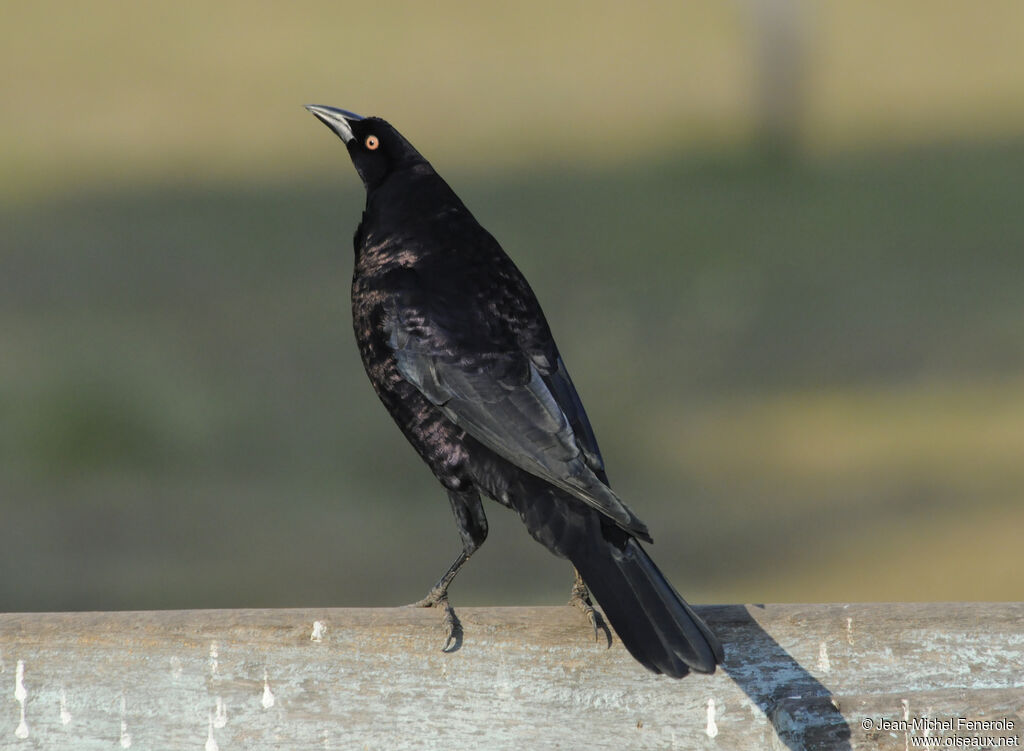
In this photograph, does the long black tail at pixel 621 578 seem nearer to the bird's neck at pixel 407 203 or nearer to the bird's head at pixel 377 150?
the bird's neck at pixel 407 203

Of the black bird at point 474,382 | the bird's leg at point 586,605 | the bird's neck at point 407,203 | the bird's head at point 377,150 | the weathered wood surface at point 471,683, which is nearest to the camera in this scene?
the weathered wood surface at point 471,683

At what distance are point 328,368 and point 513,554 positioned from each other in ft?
9.27

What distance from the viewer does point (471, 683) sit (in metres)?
2.90

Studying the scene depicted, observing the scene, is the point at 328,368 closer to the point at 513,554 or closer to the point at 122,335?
the point at 122,335

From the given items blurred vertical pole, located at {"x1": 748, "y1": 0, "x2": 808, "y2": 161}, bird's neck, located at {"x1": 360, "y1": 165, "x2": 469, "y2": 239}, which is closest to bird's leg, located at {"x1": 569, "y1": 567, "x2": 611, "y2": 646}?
bird's neck, located at {"x1": 360, "y1": 165, "x2": 469, "y2": 239}

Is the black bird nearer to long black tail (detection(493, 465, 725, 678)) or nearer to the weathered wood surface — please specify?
long black tail (detection(493, 465, 725, 678))

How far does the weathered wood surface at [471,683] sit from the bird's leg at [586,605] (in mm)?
33

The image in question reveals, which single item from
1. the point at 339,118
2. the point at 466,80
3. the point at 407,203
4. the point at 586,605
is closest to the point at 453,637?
the point at 586,605

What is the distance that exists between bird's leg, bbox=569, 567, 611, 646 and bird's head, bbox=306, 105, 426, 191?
49.7 inches

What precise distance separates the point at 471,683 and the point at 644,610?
365mm

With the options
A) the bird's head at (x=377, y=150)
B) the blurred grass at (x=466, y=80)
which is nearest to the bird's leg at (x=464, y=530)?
the bird's head at (x=377, y=150)

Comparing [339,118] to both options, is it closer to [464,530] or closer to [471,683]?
[464,530]

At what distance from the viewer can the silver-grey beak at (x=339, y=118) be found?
13.5 ft

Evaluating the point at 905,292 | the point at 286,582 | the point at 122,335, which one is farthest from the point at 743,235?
the point at 286,582
